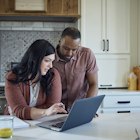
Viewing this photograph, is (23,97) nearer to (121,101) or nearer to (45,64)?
(45,64)

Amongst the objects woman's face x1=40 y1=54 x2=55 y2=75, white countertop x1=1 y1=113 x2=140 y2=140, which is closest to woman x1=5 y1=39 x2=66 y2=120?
woman's face x1=40 y1=54 x2=55 y2=75

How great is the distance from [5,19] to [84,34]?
1.03 metres

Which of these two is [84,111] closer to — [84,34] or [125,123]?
[125,123]

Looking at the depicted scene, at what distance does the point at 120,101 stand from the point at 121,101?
0.01 meters

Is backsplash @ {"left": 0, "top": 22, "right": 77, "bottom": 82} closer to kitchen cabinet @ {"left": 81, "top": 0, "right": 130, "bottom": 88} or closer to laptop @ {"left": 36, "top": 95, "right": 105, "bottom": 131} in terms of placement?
kitchen cabinet @ {"left": 81, "top": 0, "right": 130, "bottom": 88}

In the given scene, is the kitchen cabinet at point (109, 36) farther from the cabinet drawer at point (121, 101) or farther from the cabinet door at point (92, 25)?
the cabinet drawer at point (121, 101)

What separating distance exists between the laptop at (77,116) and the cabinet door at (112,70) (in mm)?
1862

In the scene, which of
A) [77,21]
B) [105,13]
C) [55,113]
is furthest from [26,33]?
[55,113]

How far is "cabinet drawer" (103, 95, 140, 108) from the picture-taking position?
3281 millimetres

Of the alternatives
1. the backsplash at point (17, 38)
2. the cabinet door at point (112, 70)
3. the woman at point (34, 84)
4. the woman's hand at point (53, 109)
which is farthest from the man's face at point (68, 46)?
the backsplash at point (17, 38)

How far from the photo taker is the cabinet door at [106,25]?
3484 mm

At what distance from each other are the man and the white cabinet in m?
0.85

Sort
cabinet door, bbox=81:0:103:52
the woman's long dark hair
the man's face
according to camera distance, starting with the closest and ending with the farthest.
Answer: the woman's long dark hair
the man's face
cabinet door, bbox=81:0:103:52

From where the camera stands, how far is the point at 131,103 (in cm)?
332
